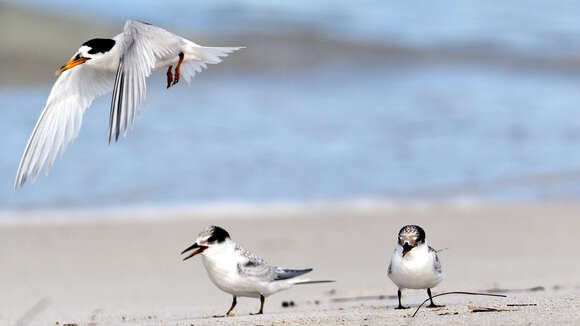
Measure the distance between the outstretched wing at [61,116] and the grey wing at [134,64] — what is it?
1.68 feet

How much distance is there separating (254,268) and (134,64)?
3.70 ft

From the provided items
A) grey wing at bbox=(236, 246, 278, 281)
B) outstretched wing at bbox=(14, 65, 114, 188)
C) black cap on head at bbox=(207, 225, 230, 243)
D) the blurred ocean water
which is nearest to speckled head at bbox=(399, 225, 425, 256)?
grey wing at bbox=(236, 246, 278, 281)

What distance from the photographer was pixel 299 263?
6273mm

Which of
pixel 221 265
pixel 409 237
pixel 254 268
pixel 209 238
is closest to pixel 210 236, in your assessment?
pixel 209 238

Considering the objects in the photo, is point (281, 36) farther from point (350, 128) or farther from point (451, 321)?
point (451, 321)

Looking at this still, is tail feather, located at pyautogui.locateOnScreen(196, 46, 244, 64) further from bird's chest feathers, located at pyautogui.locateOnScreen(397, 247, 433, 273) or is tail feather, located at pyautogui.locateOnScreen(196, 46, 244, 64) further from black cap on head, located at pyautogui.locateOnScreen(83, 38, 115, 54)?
bird's chest feathers, located at pyautogui.locateOnScreen(397, 247, 433, 273)

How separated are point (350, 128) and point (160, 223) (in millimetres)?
3268

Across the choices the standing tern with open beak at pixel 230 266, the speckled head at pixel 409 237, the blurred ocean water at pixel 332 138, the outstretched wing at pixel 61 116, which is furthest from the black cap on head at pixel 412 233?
the blurred ocean water at pixel 332 138

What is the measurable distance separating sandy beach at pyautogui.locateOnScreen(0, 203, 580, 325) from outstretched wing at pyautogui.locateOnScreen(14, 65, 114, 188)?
762 mm

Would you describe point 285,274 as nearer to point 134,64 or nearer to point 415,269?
point 415,269

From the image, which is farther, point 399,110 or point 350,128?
point 399,110

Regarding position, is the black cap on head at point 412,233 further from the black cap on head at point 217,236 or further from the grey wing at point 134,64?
the grey wing at point 134,64

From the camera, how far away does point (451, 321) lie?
363 cm

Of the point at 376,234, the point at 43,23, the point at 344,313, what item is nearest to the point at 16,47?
the point at 43,23
